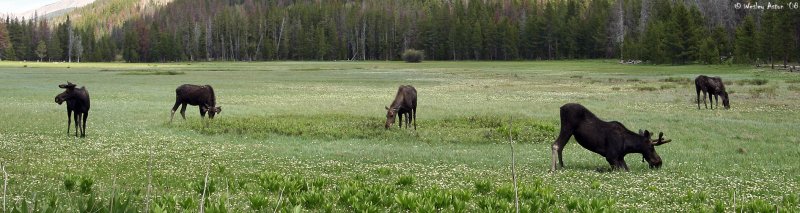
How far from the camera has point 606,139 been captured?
1468 cm

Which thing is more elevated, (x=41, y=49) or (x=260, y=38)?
(x=260, y=38)

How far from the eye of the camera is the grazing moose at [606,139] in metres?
14.6

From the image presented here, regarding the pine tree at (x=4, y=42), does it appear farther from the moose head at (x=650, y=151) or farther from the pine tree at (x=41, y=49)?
the moose head at (x=650, y=151)

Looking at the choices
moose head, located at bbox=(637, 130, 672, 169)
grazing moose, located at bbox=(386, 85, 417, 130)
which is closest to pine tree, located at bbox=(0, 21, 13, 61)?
grazing moose, located at bbox=(386, 85, 417, 130)

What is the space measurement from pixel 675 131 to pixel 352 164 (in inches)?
570

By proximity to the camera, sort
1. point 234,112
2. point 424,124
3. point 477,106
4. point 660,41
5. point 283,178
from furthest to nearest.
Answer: point 660,41
point 477,106
point 234,112
point 424,124
point 283,178

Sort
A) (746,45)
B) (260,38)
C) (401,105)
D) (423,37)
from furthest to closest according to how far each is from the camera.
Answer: (260,38) < (423,37) < (746,45) < (401,105)

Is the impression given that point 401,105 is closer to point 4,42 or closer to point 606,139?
point 606,139

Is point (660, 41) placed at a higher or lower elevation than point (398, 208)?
higher

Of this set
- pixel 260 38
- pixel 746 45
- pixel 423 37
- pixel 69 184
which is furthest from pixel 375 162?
pixel 260 38

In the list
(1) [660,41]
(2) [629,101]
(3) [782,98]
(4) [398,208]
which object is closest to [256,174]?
(4) [398,208]

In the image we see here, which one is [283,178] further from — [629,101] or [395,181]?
[629,101]

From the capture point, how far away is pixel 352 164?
50.1 ft

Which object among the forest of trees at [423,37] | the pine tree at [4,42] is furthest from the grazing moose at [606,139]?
the pine tree at [4,42]
